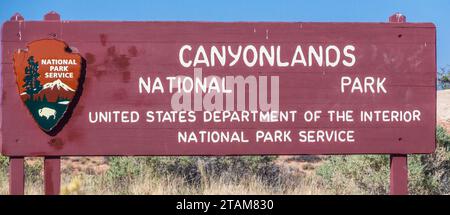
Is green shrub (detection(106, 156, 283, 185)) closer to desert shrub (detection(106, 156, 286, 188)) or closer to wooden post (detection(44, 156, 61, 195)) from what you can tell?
desert shrub (detection(106, 156, 286, 188))

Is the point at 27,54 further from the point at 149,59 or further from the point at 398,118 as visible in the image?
the point at 398,118

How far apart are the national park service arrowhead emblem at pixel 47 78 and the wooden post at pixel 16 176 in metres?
0.47

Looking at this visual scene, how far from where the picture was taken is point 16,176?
21.6ft

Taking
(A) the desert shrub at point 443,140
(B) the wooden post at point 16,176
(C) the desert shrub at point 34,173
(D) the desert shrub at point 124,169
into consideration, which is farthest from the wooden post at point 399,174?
(C) the desert shrub at point 34,173

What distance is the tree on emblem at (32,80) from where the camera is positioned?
6.46 metres

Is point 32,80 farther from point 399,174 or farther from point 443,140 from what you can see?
point 443,140

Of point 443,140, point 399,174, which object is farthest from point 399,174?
point 443,140

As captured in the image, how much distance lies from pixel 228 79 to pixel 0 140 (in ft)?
7.90

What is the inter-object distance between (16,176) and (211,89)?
2.19m

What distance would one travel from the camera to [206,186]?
8.33 meters

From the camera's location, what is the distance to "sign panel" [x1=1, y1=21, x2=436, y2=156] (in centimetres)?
Answer: 652

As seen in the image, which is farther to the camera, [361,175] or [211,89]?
[361,175]
